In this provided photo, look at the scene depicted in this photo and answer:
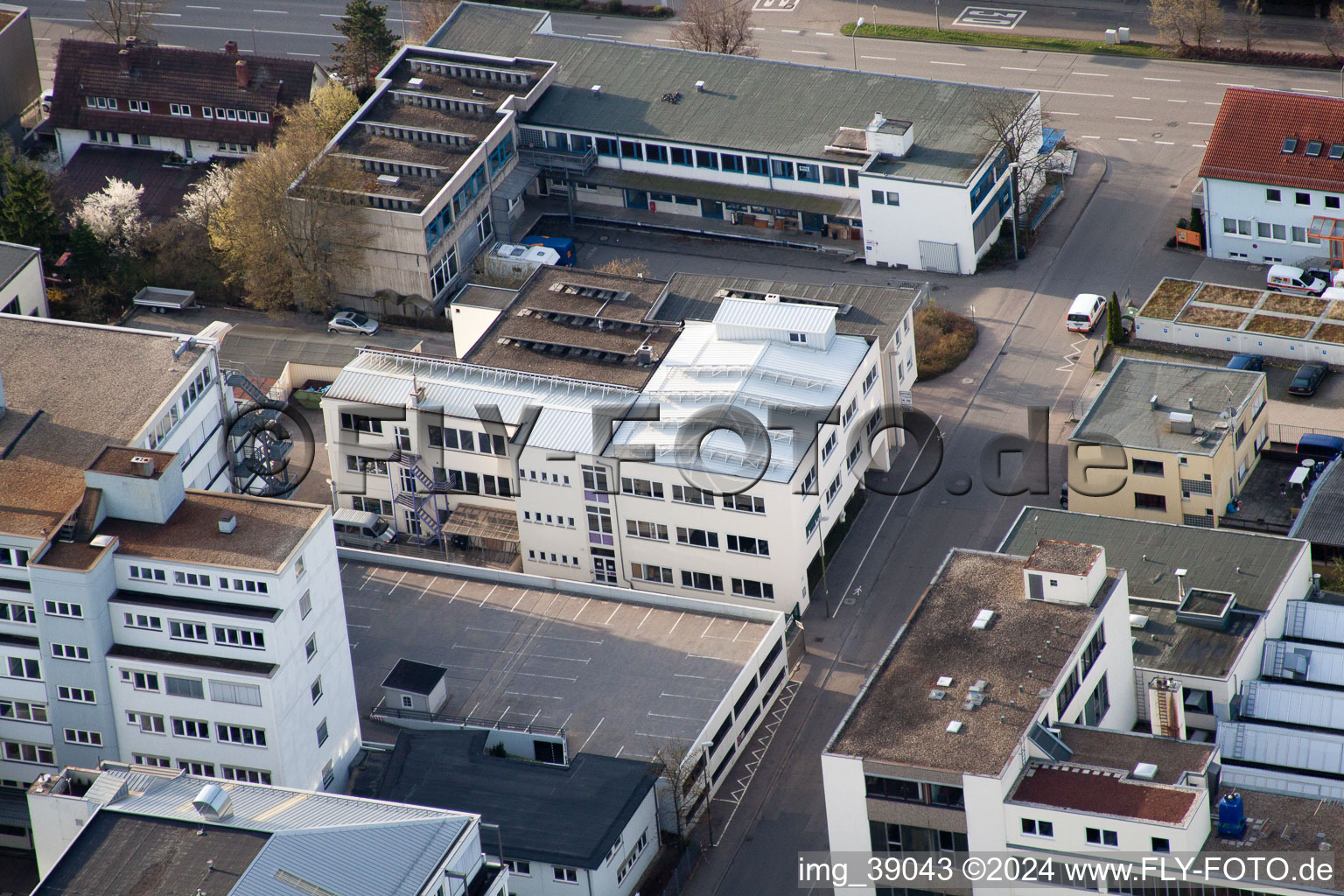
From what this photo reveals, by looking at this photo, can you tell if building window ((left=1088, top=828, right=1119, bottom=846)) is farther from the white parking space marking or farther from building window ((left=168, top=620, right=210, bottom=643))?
the white parking space marking

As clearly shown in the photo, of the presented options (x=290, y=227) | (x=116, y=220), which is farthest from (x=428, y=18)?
(x=290, y=227)

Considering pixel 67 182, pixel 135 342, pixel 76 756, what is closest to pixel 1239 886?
pixel 76 756

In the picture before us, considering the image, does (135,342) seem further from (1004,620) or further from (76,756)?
(1004,620)

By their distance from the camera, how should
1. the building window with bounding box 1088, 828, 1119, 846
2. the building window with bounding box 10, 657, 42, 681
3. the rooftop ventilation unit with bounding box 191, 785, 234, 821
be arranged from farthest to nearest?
the building window with bounding box 10, 657, 42, 681 → the rooftop ventilation unit with bounding box 191, 785, 234, 821 → the building window with bounding box 1088, 828, 1119, 846

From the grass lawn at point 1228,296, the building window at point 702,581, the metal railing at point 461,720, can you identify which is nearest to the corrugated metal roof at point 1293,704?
the building window at point 702,581

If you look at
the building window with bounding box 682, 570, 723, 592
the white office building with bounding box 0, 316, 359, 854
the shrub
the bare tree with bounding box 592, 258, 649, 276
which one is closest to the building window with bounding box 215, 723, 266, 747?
the white office building with bounding box 0, 316, 359, 854

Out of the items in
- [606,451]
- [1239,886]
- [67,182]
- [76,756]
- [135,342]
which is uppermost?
[67,182]

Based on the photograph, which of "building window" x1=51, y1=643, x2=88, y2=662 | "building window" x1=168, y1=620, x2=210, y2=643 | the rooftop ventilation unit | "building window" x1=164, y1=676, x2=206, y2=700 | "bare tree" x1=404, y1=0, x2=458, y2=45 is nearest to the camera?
the rooftop ventilation unit

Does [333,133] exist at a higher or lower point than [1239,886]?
higher
